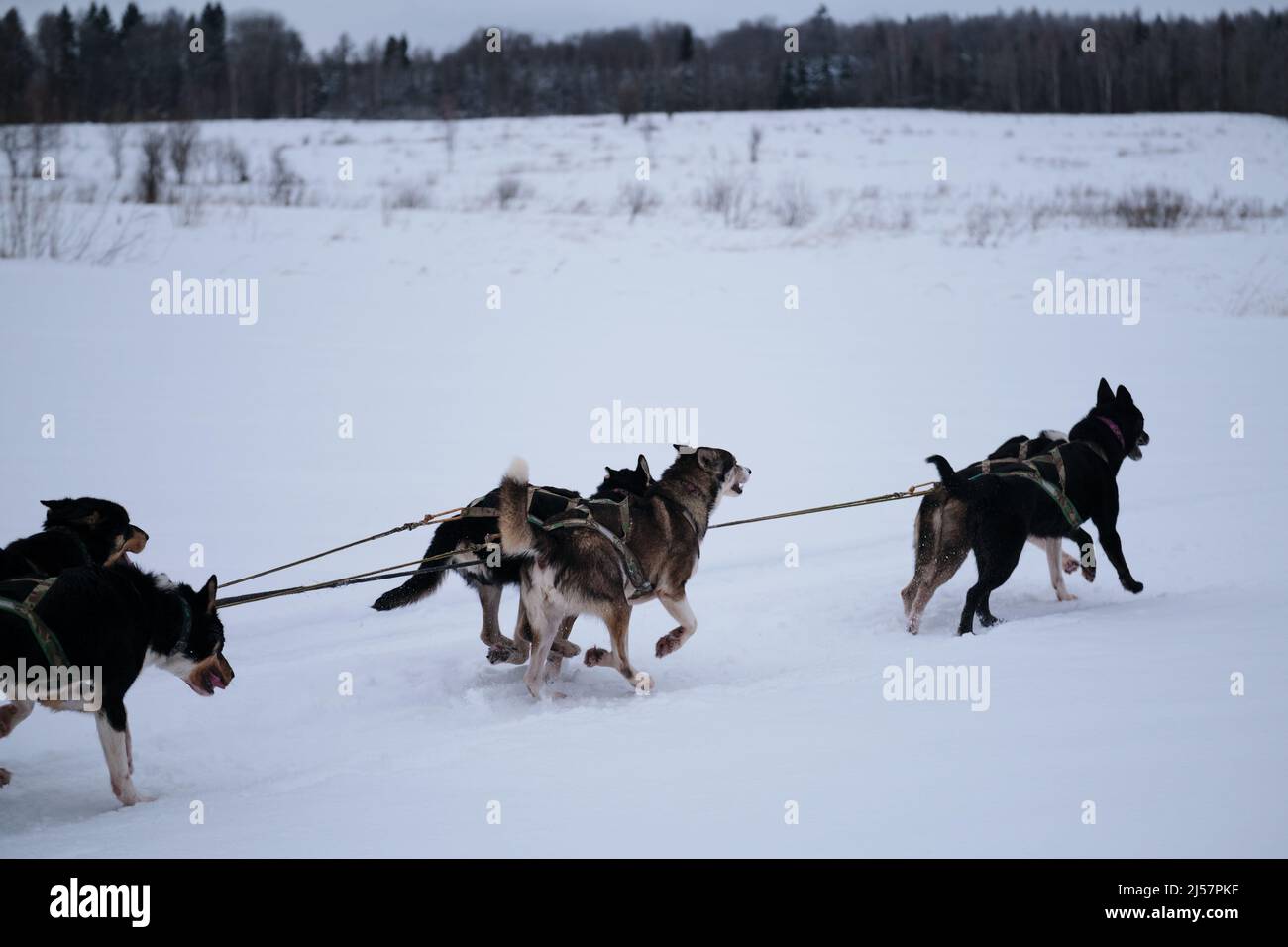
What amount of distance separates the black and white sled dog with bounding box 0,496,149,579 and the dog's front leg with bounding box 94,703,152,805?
3.11ft

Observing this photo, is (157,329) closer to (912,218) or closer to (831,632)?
(831,632)

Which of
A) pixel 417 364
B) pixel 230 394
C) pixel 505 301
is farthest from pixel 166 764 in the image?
pixel 505 301

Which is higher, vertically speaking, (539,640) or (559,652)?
(539,640)

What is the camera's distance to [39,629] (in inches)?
167

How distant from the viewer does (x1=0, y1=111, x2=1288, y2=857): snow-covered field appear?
383 centimetres

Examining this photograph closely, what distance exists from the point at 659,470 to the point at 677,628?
5013mm

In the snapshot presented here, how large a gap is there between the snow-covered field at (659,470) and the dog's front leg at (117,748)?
0.15m

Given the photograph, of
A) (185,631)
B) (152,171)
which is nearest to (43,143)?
(152,171)

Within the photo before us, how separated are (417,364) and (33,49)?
141 ft

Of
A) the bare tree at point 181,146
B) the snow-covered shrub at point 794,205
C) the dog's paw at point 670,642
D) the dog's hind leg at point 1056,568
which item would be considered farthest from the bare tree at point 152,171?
the dog's hind leg at point 1056,568

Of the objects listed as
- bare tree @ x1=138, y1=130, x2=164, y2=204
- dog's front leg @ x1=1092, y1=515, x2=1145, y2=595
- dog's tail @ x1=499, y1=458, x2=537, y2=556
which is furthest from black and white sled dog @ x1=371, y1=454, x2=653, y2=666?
bare tree @ x1=138, y1=130, x2=164, y2=204

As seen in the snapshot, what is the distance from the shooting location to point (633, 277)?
55.2 feet

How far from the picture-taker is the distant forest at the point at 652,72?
48125 millimetres

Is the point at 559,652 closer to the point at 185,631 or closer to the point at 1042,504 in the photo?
the point at 185,631
